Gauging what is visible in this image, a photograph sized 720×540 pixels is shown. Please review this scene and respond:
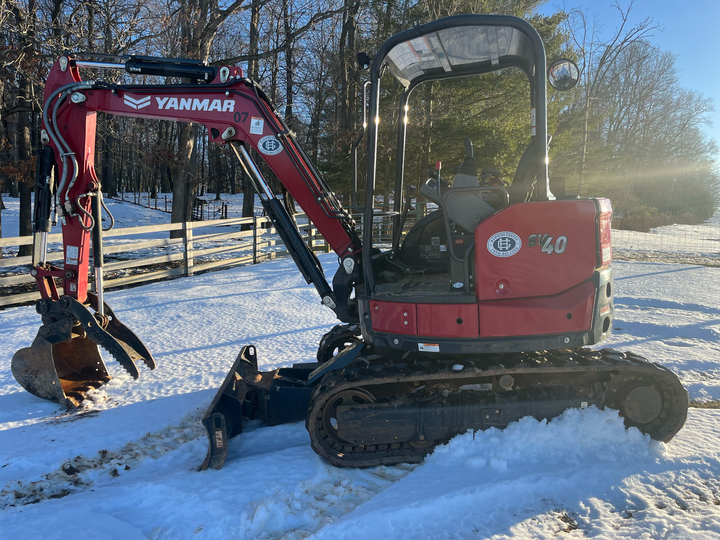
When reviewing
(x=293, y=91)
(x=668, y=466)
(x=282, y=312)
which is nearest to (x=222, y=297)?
(x=282, y=312)

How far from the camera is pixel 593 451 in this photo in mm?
3199

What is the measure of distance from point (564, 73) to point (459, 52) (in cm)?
89

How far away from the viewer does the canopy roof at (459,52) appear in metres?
3.28

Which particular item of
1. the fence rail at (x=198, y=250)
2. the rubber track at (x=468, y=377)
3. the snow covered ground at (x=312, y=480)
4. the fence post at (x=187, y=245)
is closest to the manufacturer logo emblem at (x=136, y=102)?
the fence rail at (x=198, y=250)

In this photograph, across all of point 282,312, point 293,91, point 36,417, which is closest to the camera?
point 36,417

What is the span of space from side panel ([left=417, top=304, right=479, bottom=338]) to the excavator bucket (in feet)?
8.09

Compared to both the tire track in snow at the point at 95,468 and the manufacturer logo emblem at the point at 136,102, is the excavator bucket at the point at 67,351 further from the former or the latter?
the manufacturer logo emblem at the point at 136,102

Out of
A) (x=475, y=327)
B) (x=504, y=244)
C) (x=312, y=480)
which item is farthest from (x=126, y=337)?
(x=504, y=244)

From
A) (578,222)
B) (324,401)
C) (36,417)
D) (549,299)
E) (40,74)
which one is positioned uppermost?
(40,74)

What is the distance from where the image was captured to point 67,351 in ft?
14.8

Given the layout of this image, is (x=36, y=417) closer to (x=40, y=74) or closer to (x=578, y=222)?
(x=578, y=222)

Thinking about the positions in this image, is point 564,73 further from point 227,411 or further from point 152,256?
point 152,256

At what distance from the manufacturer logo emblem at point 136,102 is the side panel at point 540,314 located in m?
3.24

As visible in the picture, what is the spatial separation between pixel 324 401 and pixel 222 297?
217 inches
